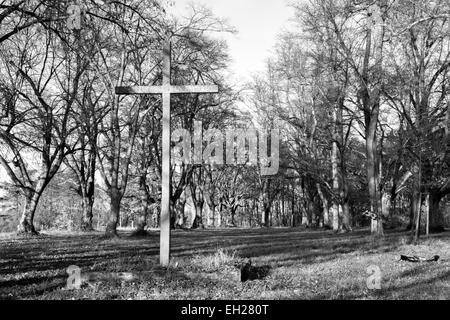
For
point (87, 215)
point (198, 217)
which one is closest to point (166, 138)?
point (87, 215)

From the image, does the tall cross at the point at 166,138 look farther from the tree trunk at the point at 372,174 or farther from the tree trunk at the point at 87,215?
the tree trunk at the point at 87,215

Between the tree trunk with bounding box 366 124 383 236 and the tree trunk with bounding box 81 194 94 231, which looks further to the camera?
the tree trunk with bounding box 81 194 94 231

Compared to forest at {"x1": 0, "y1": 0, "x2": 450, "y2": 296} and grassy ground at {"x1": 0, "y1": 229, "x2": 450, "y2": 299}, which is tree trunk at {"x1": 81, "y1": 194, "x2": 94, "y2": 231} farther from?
grassy ground at {"x1": 0, "y1": 229, "x2": 450, "y2": 299}

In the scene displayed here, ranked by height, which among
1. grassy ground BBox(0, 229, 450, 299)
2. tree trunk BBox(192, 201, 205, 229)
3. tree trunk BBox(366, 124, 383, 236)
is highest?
tree trunk BBox(366, 124, 383, 236)

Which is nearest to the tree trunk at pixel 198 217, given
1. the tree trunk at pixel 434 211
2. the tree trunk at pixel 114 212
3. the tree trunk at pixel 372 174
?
the tree trunk at pixel 114 212

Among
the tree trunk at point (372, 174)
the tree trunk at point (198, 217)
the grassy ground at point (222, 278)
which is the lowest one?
the tree trunk at point (198, 217)

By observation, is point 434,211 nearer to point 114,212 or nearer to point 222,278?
point 114,212

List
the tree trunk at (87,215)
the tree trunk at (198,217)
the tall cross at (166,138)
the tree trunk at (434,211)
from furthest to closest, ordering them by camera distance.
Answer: the tree trunk at (198,217)
the tree trunk at (87,215)
the tree trunk at (434,211)
the tall cross at (166,138)

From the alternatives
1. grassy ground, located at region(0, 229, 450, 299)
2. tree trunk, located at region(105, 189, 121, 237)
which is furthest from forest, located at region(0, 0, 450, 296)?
grassy ground, located at region(0, 229, 450, 299)

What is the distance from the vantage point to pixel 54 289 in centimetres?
736

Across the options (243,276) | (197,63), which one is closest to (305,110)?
(197,63)
